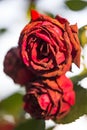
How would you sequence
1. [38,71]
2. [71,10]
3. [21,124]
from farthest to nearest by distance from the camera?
[71,10] → [21,124] → [38,71]

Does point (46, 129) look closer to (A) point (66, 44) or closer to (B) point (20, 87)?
(B) point (20, 87)

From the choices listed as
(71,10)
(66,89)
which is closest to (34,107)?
(66,89)

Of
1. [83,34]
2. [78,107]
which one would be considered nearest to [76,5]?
[83,34]

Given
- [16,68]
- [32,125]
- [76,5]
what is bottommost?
[32,125]

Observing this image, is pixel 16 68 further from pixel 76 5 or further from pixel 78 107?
pixel 76 5

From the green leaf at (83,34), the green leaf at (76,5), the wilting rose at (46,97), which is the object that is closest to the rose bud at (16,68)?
the wilting rose at (46,97)
